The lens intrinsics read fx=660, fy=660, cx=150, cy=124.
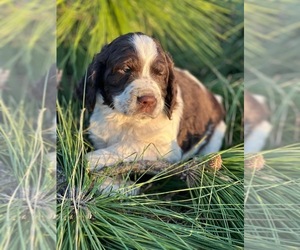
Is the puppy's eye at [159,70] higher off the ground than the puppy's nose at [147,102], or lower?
higher

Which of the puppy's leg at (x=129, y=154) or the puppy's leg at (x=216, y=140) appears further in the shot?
the puppy's leg at (x=216, y=140)

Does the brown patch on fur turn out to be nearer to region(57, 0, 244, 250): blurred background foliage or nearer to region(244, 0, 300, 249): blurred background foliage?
region(57, 0, 244, 250): blurred background foliage

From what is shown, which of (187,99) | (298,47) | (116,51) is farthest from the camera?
(187,99)

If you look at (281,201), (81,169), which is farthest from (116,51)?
(281,201)

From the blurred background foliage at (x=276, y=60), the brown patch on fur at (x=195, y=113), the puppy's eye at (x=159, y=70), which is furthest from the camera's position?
the brown patch on fur at (x=195, y=113)

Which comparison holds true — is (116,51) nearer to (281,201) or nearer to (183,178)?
(183,178)

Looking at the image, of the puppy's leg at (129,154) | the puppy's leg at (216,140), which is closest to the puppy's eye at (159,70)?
the puppy's leg at (129,154)

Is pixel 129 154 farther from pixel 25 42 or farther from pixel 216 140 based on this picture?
pixel 25 42

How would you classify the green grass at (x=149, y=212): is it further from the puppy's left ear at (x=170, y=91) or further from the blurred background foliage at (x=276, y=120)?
the puppy's left ear at (x=170, y=91)
